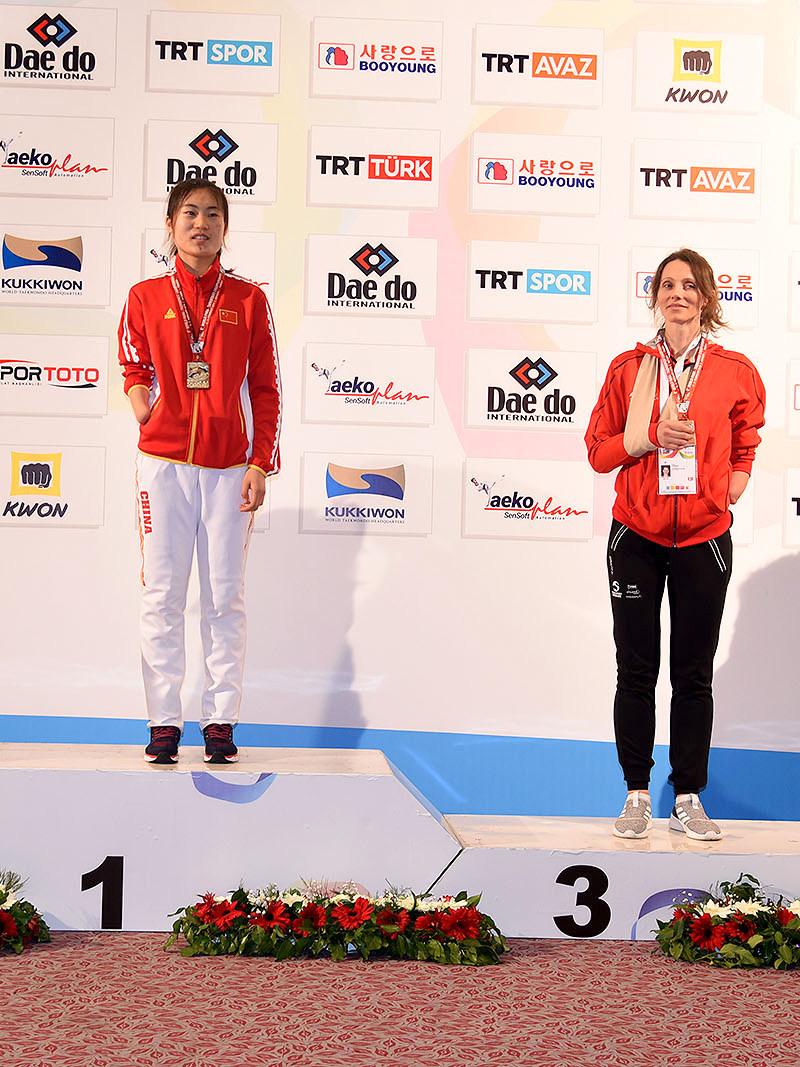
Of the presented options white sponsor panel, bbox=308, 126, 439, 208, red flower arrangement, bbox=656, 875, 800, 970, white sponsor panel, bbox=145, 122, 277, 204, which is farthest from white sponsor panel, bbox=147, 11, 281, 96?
red flower arrangement, bbox=656, 875, 800, 970

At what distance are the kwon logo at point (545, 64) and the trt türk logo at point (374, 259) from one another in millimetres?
733

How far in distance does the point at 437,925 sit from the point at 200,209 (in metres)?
1.96

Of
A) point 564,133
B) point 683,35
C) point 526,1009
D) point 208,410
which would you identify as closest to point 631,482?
point 208,410

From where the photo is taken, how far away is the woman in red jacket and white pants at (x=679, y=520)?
123 inches

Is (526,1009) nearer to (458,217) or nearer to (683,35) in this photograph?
(458,217)

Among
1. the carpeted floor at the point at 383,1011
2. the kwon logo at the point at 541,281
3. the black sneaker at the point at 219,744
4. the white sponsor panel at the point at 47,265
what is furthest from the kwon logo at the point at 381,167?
the carpeted floor at the point at 383,1011

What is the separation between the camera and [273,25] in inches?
166

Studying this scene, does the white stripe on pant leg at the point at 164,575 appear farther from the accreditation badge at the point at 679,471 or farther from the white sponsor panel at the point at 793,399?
the white sponsor panel at the point at 793,399

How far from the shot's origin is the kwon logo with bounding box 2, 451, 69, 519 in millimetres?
4184

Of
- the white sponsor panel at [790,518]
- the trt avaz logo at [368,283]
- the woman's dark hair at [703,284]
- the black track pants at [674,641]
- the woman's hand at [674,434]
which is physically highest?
the trt avaz logo at [368,283]

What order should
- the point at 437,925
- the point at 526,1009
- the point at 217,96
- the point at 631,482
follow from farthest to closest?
1. the point at 217,96
2. the point at 631,482
3. the point at 437,925
4. the point at 526,1009

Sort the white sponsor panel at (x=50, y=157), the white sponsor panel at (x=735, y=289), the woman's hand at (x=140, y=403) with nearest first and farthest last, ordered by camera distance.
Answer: the woman's hand at (x=140, y=403)
the white sponsor panel at (x=50, y=157)
the white sponsor panel at (x=735, y=289)

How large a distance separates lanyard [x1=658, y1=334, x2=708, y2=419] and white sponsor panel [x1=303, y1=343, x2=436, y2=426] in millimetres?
1201

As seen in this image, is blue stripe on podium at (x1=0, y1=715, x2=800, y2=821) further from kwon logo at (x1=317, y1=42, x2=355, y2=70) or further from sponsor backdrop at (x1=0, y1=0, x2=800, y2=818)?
kwon logo at (x1=317, y1=42, x2=355, y2=70)
